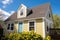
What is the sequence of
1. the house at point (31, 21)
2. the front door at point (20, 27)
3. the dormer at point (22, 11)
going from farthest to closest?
the dormer at point (22, 11) < the front door at point (20, 27) < the house at point (31, 21)

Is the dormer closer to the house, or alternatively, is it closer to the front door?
the house

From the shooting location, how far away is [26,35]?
1380 cm

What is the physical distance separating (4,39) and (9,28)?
5202mm

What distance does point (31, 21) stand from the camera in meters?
16.8

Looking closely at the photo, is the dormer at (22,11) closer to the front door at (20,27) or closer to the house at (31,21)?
the house at (31,21)

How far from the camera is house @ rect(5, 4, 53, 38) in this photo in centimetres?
1566

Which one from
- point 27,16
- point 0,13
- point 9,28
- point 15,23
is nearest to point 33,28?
point 27,16

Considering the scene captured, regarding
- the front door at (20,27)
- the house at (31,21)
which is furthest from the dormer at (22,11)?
the front door at (20,27)

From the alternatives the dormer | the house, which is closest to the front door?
the house

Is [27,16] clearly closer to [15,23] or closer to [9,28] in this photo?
[15,23]

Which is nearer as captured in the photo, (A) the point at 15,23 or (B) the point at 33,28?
(B) the point at 33,28

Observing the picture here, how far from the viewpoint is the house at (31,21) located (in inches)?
617

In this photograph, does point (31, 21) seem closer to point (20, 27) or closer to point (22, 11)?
point (20, 27)

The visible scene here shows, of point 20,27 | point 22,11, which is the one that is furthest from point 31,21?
point 22,11
